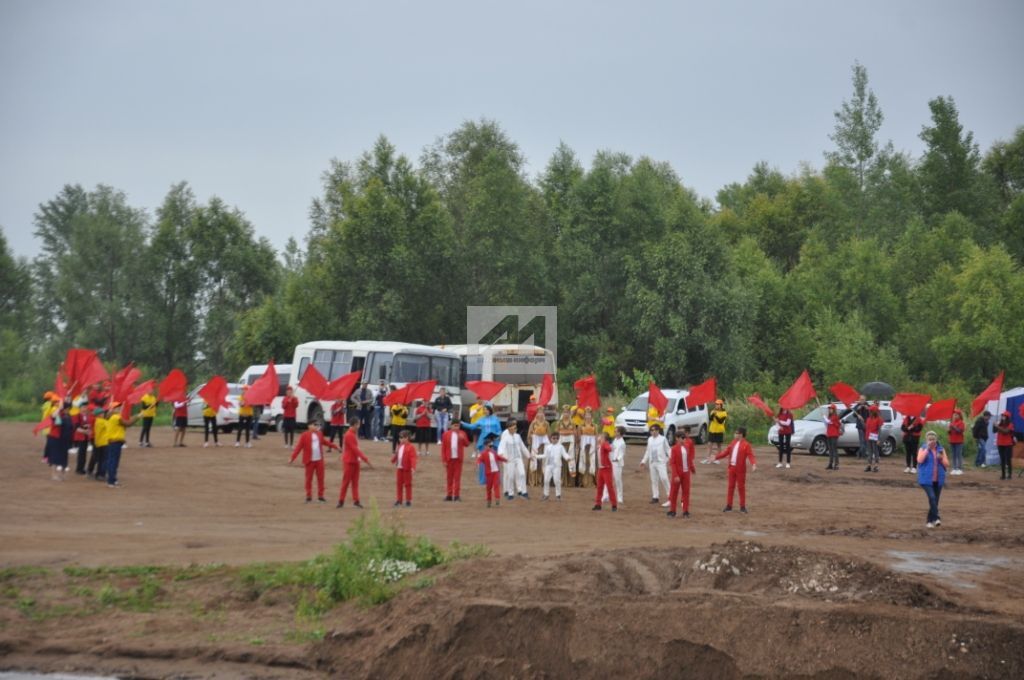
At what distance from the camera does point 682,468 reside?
21453mm

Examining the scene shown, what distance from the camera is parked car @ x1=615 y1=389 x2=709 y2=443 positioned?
37.2 metres

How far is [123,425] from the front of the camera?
2259 centimetres

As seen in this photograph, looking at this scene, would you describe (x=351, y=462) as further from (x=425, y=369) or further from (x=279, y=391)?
(x=279, y=391)

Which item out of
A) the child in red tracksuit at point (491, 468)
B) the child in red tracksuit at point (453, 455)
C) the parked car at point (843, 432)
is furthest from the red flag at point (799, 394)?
the child in red tracksuit at point (453, 455)

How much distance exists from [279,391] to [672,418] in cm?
1400

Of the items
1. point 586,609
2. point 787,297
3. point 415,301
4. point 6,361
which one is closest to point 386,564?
point 586,609

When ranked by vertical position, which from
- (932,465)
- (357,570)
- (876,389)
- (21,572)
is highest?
(876,389)

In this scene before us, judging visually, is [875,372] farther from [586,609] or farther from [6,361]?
[6,361]

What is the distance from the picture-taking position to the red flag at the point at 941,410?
2964cm

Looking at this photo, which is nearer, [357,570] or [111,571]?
[357,570]

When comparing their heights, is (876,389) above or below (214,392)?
above

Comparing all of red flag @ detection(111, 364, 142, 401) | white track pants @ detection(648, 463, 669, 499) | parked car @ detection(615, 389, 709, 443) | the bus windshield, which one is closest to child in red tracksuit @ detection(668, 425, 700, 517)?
white track pants @ detection(648, 463, 669, 499)

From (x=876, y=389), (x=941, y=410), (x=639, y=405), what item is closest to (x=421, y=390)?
(x=639, y=405)

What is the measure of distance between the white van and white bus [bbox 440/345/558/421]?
606 centimetres
